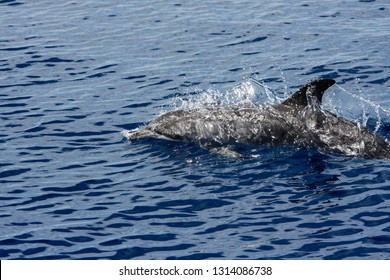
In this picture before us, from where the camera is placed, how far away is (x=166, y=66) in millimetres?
25531

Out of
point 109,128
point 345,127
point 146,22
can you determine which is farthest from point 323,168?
point 146,22

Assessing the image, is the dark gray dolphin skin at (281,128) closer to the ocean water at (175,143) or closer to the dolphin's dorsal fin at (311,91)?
the dolphin's dorsal fin at (311,91)

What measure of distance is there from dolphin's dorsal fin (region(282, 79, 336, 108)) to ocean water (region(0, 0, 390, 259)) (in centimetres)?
→ 114

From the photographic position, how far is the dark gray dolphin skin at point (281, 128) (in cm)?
1908

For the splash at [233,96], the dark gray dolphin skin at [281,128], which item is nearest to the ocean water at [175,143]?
the splash at [233,96]

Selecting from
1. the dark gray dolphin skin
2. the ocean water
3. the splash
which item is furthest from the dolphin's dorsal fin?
the splash

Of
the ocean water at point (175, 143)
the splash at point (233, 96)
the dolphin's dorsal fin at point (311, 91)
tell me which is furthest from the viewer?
the splash at point (233, 96)

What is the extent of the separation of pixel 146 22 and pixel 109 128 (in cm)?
921

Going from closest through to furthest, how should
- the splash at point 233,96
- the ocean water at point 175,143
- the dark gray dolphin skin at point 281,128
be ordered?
1. the ocean water at point 175,143
2. the dark gray dolphin skin at point 281,128
3. the splash at point 233,96

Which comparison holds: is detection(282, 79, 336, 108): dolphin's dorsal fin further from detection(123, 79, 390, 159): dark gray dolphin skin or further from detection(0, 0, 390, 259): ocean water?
detection(0, 0, 390, 259): ocean water

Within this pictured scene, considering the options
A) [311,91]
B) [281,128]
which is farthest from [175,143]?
[311,91]

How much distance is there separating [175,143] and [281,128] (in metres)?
2.34

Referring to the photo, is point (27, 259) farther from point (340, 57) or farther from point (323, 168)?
point (340, 57)

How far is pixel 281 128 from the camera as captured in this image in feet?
63.7
